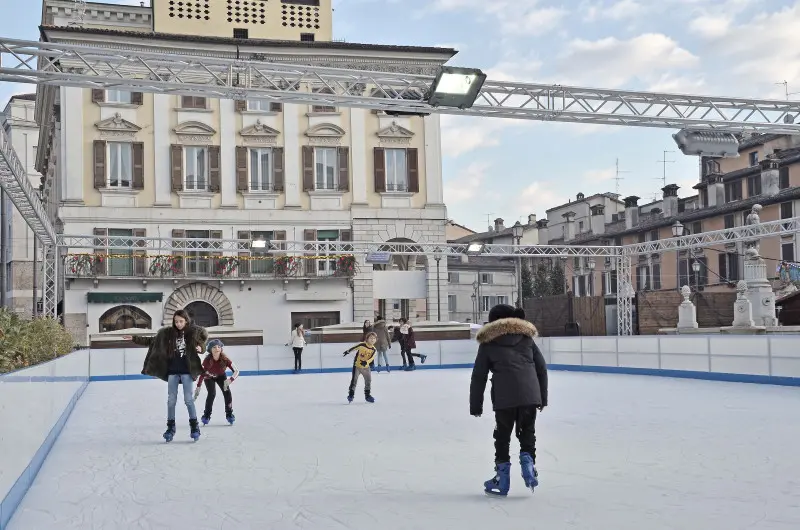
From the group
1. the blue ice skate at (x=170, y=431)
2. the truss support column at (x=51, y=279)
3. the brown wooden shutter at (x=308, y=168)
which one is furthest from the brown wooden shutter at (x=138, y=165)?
the blue ice skate at (x=170, y=431)

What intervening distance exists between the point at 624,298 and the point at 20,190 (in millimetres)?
20904

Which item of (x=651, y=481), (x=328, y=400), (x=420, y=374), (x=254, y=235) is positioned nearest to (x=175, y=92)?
(x=328, y=400)

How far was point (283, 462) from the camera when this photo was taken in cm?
960

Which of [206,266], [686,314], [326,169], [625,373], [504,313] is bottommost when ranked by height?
[625,373]

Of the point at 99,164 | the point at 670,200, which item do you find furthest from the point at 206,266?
the point at 670,200

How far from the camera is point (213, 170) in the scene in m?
39.0

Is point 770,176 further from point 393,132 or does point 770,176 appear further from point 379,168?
point 379,168

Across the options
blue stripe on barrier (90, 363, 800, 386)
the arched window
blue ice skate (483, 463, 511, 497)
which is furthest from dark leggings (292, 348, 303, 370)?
blue ice skate (483, 463, 511, 497)

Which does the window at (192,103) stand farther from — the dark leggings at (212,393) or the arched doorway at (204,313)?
the dark leggings at (212,393)

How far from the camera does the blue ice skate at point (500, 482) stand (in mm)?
7266

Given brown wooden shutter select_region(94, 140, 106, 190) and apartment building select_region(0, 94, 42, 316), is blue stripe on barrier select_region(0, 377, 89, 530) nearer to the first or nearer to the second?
brown wooden shutter select_region(94, 140, 106, 190)

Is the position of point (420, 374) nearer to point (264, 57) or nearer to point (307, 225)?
point (307, 225)

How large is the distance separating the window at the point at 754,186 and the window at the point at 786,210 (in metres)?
3.36

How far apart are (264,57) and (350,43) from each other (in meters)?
3.55
